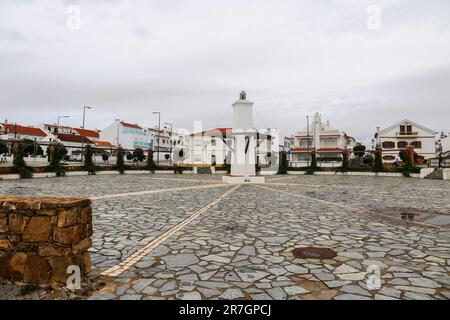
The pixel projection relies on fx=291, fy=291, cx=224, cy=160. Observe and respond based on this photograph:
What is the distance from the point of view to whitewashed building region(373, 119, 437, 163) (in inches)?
2235

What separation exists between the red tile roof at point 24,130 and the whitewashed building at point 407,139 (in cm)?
7948

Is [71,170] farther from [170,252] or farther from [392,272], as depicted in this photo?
[392,272]

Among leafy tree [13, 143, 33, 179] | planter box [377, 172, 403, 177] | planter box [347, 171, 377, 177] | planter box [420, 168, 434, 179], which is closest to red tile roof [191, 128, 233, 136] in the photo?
planter box [347, 171, 377, 177]

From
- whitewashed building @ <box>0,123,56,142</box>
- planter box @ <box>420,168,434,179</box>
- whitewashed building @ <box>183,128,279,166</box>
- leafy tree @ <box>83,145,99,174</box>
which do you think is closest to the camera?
leafy tree @ <box>83,145,99,174</box>

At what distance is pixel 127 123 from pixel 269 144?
134 feet

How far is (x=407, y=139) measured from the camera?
58406 mm

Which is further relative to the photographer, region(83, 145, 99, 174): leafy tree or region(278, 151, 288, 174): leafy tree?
region(278, 151, 288, 174): leafy tree

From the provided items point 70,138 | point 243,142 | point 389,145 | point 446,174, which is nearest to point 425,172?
point 446,174

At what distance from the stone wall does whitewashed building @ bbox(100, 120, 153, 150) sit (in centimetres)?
7800

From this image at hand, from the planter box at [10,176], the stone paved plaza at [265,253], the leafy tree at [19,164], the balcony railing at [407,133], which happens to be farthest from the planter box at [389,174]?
the balcony railing at [407,133]

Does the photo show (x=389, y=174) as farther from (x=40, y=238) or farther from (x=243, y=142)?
(x=40, y=238)

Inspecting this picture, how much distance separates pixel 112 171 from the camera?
95.5 ft

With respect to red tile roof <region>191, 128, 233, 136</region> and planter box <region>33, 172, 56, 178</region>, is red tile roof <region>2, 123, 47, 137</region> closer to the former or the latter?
red tile roof <region>191, 128, 233, 136</region>

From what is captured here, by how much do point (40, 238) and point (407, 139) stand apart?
6746 centimetres
